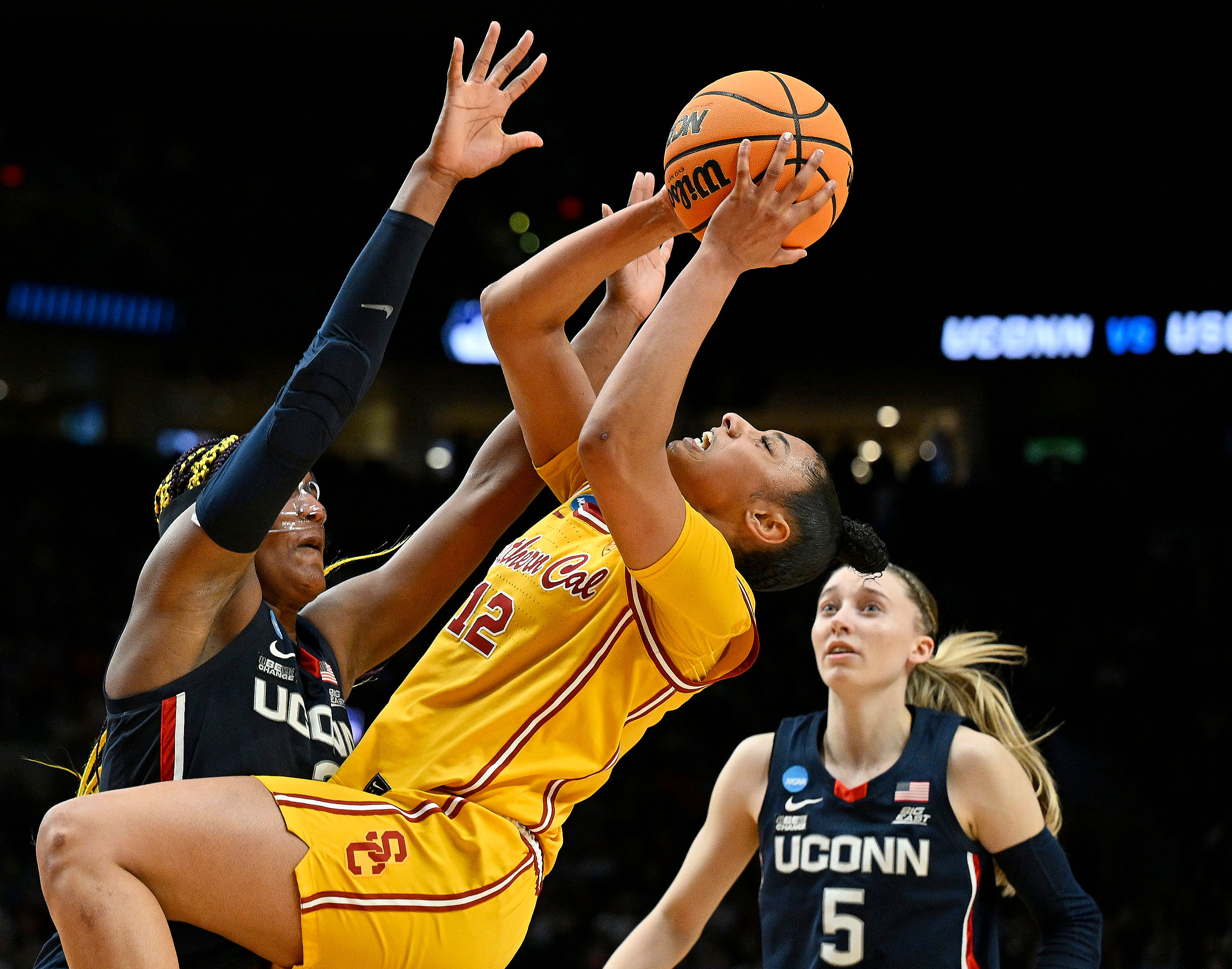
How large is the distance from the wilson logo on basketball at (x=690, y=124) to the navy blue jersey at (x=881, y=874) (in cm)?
179

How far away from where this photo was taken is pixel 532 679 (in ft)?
7.72

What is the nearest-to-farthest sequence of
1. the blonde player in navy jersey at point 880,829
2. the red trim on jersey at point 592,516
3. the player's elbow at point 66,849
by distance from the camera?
the player's elbow at point 66,849, the red trim on jersey at point 592,516, the blonde player in navy jersey at point 880,829

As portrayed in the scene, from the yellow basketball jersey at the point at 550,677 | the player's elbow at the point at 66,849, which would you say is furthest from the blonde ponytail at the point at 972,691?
the player's elbow at the point at 66,849

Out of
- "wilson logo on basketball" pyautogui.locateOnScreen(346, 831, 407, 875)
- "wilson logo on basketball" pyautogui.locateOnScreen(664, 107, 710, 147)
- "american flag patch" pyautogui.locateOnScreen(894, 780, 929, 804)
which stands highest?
"wilson logo on basketball" pyautogui.locateOnScreen(664, 107, 710, 147)

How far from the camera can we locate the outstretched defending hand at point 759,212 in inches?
85.1

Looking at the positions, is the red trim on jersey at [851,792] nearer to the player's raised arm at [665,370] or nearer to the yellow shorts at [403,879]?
the yellow shorts at [403,879]

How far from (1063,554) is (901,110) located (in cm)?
442

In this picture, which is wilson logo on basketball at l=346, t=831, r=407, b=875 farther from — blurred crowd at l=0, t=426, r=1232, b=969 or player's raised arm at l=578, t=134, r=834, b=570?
blurred crowd at l=0, t=426, r=1232, b=969

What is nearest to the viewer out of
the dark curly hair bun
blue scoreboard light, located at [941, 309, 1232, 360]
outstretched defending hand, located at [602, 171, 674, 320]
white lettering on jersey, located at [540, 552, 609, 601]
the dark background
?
white lettering on jersey, located at [540, 552, 609, 601]

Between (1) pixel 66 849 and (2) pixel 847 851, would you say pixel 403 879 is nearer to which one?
(1) pixel 66 849

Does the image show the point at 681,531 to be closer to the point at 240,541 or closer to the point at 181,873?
the point at 240,541

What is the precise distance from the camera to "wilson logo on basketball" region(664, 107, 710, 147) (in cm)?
239

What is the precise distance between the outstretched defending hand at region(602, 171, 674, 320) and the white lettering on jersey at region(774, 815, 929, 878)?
1.44m

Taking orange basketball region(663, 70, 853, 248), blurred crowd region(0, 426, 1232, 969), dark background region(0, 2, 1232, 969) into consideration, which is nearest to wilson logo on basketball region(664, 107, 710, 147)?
orange basketball region(663, 70, 853, 248)
